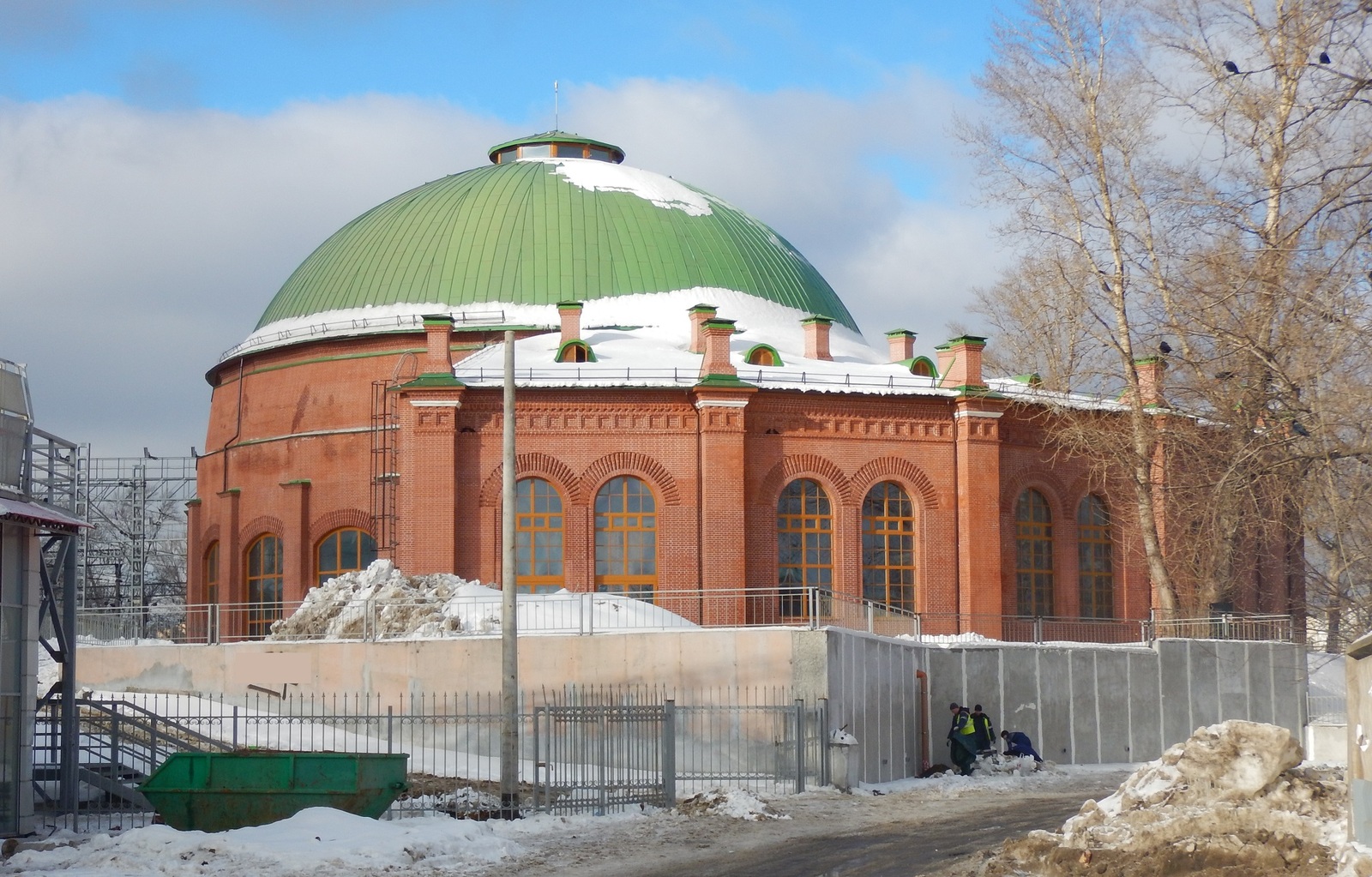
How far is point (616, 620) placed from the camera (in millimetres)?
30250

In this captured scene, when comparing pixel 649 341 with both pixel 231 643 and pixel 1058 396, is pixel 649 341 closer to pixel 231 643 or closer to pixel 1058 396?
pixel 1058 396

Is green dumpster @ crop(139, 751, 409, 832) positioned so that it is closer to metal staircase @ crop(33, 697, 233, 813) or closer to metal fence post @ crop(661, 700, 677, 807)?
metal staircase @ crop(33, 697, 233, 813)

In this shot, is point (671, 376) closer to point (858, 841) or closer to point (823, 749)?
point (823, 749)

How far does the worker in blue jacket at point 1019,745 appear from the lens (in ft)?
97.2

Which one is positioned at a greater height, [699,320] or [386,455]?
[699,320]

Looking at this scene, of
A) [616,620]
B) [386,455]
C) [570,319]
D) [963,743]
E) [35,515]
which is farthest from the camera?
[570,319]

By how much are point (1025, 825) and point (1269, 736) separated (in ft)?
13.6

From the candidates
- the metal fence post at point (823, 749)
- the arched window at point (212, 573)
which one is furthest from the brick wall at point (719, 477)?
the metal fence post at point (823, 749)

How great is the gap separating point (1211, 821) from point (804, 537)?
21347 mm

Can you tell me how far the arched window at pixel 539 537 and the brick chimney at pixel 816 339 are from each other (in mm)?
9597

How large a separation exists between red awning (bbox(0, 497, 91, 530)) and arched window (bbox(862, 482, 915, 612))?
65.5 ft

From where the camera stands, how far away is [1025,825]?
2070 cm

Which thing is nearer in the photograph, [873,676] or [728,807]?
[728,807]

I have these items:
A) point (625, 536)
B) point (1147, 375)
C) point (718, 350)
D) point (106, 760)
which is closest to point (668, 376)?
point (718, 350)
